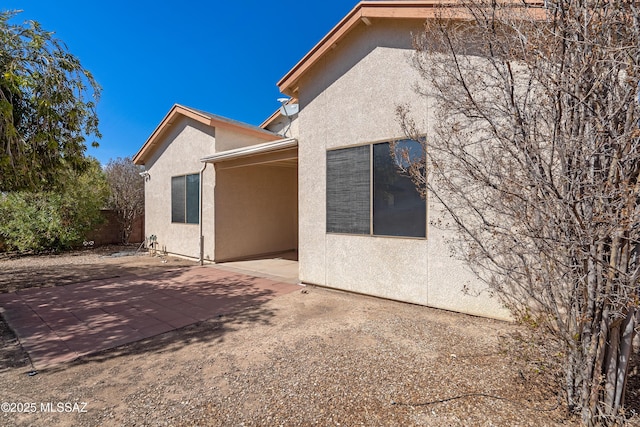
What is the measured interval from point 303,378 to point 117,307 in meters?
4.65

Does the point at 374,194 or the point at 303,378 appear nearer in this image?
the point at 303,378

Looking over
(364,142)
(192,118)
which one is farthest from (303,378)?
(192,118)

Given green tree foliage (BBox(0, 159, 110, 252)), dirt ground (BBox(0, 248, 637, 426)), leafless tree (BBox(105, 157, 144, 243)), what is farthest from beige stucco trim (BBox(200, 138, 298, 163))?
leafless tree (BBox(105, 157, 144, 243))

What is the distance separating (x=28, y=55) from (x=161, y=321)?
5.58 m

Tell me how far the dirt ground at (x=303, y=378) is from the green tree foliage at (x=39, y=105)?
3.40 meters

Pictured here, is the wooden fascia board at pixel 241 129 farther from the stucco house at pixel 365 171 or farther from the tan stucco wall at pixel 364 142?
the tan stucco wall at pixel 364 142

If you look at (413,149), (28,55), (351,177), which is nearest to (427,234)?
(413,149)

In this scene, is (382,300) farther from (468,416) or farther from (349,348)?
(468,416)

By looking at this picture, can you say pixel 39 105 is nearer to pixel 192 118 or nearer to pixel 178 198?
pixel 192 118

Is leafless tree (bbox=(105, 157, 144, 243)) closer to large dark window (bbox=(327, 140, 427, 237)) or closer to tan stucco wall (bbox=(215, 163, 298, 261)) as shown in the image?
tan stucco wall (bbox=(215, 163, 298, 261))

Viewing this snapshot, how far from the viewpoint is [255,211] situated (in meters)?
11.5

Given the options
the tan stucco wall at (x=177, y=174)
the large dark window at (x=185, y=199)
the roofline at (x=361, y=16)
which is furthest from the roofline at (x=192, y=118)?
the roofline at (x=361, y=16)

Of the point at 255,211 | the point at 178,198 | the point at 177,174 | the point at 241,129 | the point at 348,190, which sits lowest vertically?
the point at 255,211

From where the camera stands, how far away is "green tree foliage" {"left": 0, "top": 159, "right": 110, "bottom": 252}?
1231 centimetres
